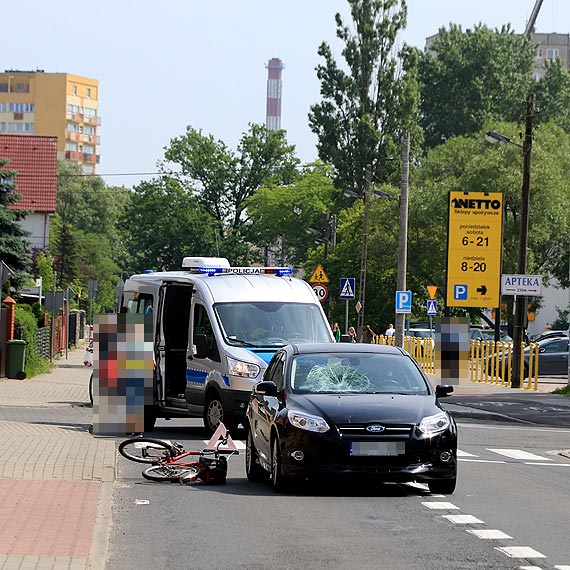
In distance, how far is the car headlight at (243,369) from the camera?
19.6 metres

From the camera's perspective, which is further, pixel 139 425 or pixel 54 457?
pixel 139 425

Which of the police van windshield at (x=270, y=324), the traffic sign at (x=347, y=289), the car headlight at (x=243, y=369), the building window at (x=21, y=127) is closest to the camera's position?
the car headlight at (x=243, y=369)

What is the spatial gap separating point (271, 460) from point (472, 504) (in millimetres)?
1984

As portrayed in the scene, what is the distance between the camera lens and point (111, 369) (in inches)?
759

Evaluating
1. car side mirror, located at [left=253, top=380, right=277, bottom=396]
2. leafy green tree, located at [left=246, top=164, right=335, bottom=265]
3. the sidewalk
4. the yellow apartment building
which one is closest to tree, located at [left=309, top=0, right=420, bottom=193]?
leafy green tree, located at [left=246, top=164, right=335, bottom=265]

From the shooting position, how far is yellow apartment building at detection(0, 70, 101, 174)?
17288 cm

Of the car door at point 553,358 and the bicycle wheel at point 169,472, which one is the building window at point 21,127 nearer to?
the car door at point 553,358

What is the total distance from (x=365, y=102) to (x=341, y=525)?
2965 inches

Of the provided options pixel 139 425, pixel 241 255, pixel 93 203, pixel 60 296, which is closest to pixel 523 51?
pixel 241 255

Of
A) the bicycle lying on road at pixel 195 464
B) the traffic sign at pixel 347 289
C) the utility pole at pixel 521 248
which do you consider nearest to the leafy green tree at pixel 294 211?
the traffic sign at pixel 347 289

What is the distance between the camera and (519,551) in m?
10.2

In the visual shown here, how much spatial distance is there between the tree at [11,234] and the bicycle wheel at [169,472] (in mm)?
32618

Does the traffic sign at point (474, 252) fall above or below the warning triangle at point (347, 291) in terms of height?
above

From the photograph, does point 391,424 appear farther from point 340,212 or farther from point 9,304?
point 340,212
